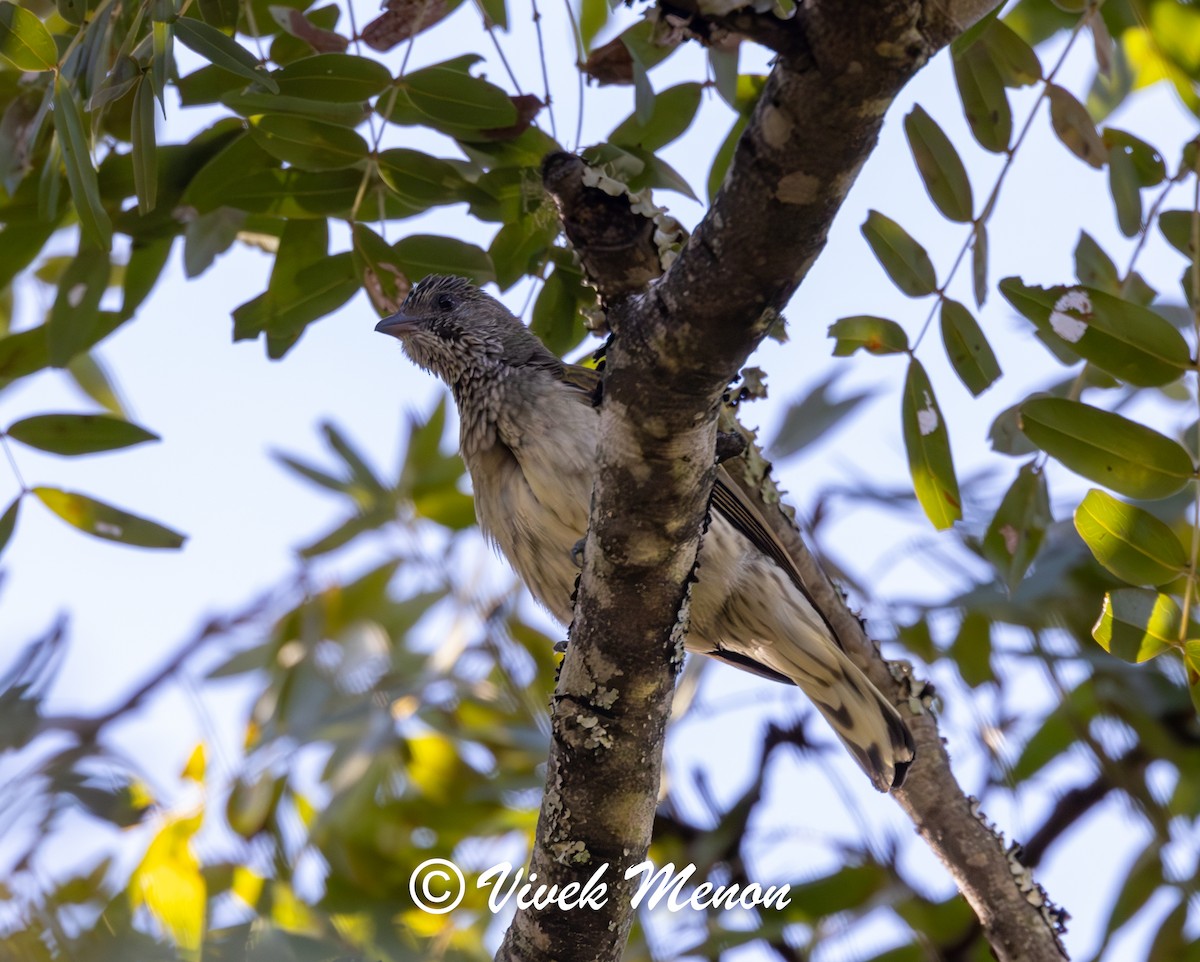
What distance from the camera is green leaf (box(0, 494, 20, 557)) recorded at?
340cm

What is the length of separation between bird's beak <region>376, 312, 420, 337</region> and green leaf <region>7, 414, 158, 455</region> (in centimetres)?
135

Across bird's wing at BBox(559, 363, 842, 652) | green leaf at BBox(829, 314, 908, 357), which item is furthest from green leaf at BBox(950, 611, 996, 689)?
green leaf at BBox(829, 314, 908, 357)

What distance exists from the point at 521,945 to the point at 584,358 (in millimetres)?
1735

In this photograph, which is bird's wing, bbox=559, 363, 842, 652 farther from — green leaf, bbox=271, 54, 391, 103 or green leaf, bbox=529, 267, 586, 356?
green leaf, bbox=271, 54, 391, 103

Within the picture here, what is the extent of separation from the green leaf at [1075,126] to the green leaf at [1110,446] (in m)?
0.92

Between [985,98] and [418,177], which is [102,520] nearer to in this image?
[418,177]

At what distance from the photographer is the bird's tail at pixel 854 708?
3625 mm

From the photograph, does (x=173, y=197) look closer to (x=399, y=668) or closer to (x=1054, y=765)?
(x=399, y=668)

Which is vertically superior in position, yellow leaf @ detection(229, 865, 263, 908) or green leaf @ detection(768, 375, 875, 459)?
green leaf @ detection(768, 375, 875, 459)

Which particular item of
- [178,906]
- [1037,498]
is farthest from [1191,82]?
[178,906]

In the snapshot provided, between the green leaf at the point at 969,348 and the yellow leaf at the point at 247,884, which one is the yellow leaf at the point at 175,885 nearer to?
the yellow leaf at the point at 247,884

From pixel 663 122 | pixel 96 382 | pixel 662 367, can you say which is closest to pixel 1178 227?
pixel 663 122

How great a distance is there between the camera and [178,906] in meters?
3.26

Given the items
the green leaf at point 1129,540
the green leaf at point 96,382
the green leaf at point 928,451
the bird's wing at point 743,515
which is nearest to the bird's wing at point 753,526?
the bird's wing at point 743,515
